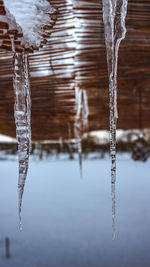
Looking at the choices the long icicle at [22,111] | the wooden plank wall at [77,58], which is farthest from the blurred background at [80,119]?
the long icicle at [22,111]

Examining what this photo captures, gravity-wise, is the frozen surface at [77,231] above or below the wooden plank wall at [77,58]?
below

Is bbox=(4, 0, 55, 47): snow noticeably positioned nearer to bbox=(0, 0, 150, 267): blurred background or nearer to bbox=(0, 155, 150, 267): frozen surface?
bbox=(0, 0, 150, 267): blurred background

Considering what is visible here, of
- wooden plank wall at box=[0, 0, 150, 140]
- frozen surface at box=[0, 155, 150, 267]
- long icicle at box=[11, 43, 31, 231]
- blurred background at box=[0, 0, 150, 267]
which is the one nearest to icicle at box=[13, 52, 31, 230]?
long icicle at box=[11, 43, 31, 231]

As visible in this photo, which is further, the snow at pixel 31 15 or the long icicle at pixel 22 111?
the long icicle at pixel 22 111

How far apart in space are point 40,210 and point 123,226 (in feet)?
6.64

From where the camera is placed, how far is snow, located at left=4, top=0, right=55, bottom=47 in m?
1.20

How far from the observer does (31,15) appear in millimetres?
1234

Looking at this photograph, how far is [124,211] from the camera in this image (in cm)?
535

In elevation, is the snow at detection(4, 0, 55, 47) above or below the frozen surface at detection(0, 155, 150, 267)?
above

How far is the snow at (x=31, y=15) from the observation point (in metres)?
1.20

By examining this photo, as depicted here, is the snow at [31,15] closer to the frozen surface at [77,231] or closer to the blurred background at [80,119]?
the blurred background at [80,119]

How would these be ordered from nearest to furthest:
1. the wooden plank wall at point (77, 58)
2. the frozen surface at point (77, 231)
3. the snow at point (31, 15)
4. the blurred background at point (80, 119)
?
1. the snow at point (31, 15)
2. the wooden plank wall at point (77, 58)
3. the blurred background at point (80, 119)
4. the frozen surface at point (77, 231)

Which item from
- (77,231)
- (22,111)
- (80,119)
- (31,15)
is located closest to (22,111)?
(22,111)

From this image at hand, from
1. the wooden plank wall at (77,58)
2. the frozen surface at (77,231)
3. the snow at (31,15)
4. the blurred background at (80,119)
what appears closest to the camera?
the snow at (31,15)
